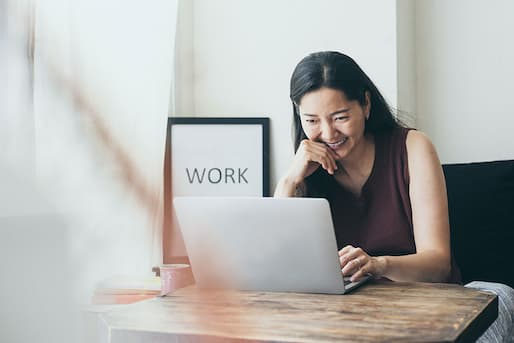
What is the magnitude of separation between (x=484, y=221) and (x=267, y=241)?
0.84 m

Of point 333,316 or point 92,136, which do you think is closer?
point 92,136

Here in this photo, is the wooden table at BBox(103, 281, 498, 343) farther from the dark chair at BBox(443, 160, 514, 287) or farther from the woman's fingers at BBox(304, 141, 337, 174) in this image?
the dark chair at BBox(443, 160, 514, 287)

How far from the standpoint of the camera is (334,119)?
1262 mm

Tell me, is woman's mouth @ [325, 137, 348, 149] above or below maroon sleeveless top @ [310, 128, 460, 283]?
above

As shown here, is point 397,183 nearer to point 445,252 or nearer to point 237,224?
point 445,252

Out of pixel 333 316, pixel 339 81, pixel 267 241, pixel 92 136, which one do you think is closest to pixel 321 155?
pixel 339 81

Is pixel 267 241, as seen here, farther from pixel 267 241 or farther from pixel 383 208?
pixel 383 208

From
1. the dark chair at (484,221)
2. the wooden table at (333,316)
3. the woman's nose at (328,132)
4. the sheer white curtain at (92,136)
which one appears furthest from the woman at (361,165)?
the sheer white curtain at (92,136)

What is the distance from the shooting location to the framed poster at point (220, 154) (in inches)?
69.2

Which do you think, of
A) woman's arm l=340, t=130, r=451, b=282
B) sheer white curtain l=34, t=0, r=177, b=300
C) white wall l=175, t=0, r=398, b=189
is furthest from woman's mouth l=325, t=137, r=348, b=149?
sheer white curtain l=34, t=0, r=177, b=300

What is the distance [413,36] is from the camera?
1845mm

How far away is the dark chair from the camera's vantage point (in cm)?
147

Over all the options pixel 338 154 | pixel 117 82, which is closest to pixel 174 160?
pixel 338 154

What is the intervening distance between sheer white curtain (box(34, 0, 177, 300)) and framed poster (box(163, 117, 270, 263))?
160 centimetres
